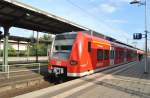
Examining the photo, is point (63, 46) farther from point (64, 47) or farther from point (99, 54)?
point (99, 54)

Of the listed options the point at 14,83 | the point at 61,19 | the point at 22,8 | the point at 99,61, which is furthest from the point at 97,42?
the point at 14,83

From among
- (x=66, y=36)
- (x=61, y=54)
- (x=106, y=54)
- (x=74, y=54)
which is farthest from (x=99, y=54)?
(x=74, y=54)

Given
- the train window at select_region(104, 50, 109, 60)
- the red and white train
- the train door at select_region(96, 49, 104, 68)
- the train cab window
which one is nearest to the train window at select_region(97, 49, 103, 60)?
the train door at select_region(96, 49, 104, 68)

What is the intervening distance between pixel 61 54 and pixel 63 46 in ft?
1.73

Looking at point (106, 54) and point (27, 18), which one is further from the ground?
point (27, 18)

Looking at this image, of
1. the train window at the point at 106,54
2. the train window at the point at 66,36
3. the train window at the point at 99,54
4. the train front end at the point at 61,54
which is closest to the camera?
the train front end at the point at 61,54

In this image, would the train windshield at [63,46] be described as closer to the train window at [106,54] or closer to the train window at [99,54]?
the train window at [99,54]

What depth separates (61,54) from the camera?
54.0 feet

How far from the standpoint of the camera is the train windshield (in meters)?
16.2

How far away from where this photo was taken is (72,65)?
15.7m

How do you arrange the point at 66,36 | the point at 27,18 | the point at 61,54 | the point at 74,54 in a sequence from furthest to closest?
the point at 27,18
the point at 66,36
the point at 61,54
the point at 74,54

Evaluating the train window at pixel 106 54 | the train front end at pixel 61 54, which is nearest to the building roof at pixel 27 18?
the train front end at pixel 61 54

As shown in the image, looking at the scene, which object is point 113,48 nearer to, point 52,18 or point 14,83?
point 52,18

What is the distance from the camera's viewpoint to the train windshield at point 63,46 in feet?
53.2
